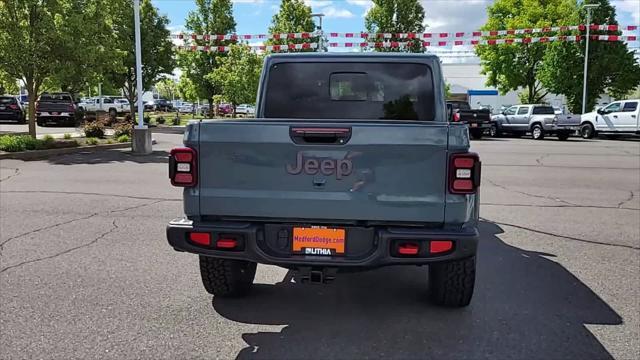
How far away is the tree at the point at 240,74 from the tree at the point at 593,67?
2024 centimetres

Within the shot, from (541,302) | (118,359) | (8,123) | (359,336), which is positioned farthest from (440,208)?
(8,123)

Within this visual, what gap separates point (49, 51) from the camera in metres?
17.0

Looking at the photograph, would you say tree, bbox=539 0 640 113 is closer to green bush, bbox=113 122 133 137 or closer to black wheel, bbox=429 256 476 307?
green bush, bbox=113 122 133 137

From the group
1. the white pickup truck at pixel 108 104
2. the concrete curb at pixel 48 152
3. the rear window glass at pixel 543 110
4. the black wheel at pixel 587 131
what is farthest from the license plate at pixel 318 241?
the white pickup truck at pixel 108 104

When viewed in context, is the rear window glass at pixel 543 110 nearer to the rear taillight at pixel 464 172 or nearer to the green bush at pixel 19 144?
the green bush at pixel 19 144

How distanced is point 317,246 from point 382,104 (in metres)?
1.88

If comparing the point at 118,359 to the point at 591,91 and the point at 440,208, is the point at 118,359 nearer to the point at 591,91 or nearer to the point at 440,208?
the point at 440,208

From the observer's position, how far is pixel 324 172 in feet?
11.6

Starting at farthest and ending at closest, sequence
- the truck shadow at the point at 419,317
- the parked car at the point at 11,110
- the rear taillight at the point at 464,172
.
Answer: the parked car at the point at 11,110 → the truck shadow at the point at 419,317 → the rear taillight at the point at 464,172

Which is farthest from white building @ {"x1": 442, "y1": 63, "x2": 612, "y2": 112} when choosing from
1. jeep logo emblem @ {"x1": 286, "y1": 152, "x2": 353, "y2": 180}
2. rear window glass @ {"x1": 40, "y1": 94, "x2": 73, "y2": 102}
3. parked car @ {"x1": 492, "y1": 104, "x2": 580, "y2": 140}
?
jeep logo emblem @ {"x1": 286, "y1": 152, "x2": 353, "y2": 180}

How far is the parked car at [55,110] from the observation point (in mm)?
30797

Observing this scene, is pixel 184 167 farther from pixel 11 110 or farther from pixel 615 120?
pixel 11 110

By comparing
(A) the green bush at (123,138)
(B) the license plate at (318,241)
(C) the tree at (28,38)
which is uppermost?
(C) the tree at (28,38)

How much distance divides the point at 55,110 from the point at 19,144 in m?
16.5
